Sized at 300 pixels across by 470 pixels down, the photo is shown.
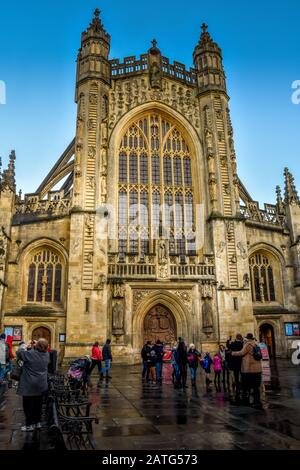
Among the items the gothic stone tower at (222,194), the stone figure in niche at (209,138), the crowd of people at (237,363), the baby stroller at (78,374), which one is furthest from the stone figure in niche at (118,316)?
the stone figure in niche at (209,138)

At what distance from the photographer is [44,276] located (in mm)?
22453

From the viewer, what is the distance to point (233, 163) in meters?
25.7

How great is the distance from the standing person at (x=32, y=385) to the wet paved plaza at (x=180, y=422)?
0.26m

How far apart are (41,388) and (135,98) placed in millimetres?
23640

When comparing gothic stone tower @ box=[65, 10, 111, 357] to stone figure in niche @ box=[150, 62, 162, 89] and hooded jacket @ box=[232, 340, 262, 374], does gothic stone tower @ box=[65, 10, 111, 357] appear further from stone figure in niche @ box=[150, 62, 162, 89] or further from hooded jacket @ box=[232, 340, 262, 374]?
hooded jacket @ box=[232, 340, 262, 374]

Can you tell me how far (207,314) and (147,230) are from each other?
6.59m

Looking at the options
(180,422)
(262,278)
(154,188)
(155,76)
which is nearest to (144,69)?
(155,76)

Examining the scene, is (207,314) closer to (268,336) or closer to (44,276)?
(268,336)

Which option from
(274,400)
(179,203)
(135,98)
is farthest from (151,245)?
(274,400)

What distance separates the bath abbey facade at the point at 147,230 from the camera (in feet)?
69.5

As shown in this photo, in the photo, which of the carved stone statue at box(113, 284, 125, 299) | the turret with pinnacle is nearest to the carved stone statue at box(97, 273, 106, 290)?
the carved stone statue at box(113, 284, 125, 299)

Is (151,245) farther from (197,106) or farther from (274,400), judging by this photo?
(274,400)
